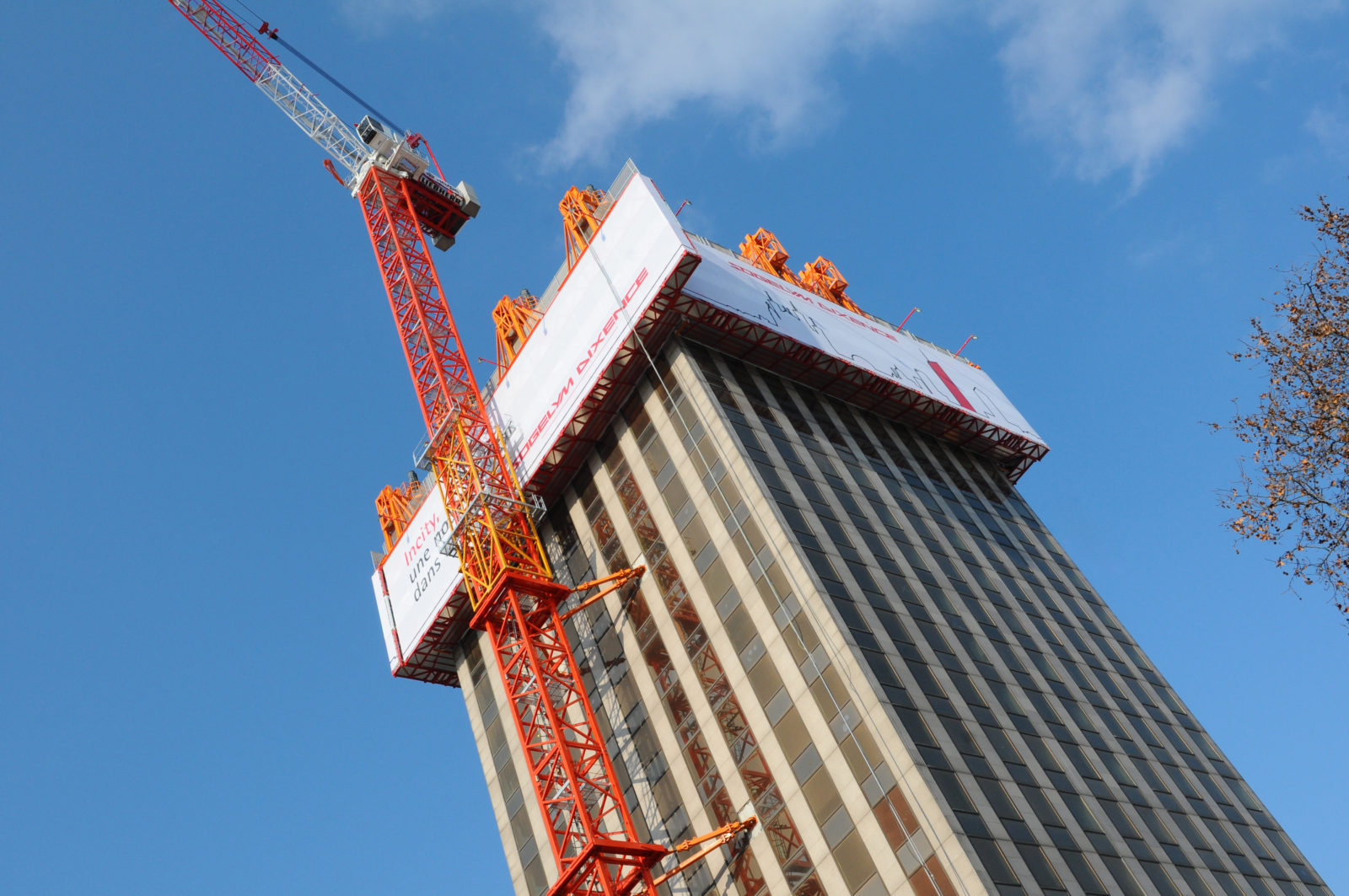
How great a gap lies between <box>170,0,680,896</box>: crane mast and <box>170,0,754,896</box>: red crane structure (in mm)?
99

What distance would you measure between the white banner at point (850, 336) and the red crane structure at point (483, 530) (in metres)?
12.1

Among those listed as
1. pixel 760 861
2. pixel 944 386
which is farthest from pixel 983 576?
pixel 760 861

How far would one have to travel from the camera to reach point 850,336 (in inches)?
3105

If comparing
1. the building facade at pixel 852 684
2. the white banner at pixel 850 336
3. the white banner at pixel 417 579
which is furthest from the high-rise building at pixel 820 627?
the white banner at pixel 417 579

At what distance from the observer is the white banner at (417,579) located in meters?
79.6

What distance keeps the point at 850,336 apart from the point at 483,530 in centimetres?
2854

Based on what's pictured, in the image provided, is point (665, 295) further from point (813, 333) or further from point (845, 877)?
point (845, 877)

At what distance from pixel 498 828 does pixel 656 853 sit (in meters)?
21.2

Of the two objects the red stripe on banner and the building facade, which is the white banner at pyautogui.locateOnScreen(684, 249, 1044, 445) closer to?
the red stripe on banner

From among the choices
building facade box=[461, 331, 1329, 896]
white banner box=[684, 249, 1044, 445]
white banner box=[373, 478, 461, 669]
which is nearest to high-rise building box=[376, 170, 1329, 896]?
building facade box=[461, 331, 1329, 896]

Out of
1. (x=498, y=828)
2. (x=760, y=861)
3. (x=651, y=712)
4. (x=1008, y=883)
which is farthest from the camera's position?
(x=498, y=828)

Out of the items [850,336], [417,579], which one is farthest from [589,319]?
[417,579]

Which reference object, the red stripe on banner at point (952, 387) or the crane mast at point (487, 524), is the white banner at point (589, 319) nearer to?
the crane mast at point (487, 524)

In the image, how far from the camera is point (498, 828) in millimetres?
73500
